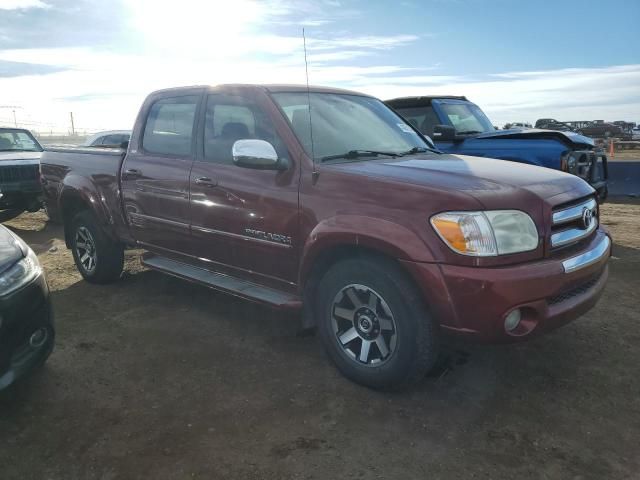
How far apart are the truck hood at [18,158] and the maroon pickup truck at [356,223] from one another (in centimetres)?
563

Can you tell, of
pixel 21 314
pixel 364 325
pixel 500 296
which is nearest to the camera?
pixel 500 296

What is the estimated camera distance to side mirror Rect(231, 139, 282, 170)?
3383 millimetres

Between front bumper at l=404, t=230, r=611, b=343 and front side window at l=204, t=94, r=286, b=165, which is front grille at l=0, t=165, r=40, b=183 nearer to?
front side window at l=204, t=94, r=286, b=165

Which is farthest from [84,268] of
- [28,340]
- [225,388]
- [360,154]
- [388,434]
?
[388,434]

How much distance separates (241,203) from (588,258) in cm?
226

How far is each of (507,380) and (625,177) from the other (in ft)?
26.7

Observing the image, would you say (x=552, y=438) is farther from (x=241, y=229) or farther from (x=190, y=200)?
(x=190, y=200)

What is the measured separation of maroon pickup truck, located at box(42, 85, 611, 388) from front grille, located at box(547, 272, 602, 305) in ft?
0.03

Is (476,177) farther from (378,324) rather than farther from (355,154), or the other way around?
(378,324)

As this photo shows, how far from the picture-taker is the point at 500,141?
6.89 m

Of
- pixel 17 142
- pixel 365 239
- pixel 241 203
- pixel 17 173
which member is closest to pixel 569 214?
pixel 365 239

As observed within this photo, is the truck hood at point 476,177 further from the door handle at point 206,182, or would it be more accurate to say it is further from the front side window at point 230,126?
the door handle at point 206,182

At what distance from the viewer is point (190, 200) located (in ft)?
13.4

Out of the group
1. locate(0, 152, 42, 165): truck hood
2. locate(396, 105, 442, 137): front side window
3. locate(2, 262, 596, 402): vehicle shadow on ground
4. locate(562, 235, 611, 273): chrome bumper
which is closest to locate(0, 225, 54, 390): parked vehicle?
locate(2, 262, 596, 402): vehicle shadow on ground
